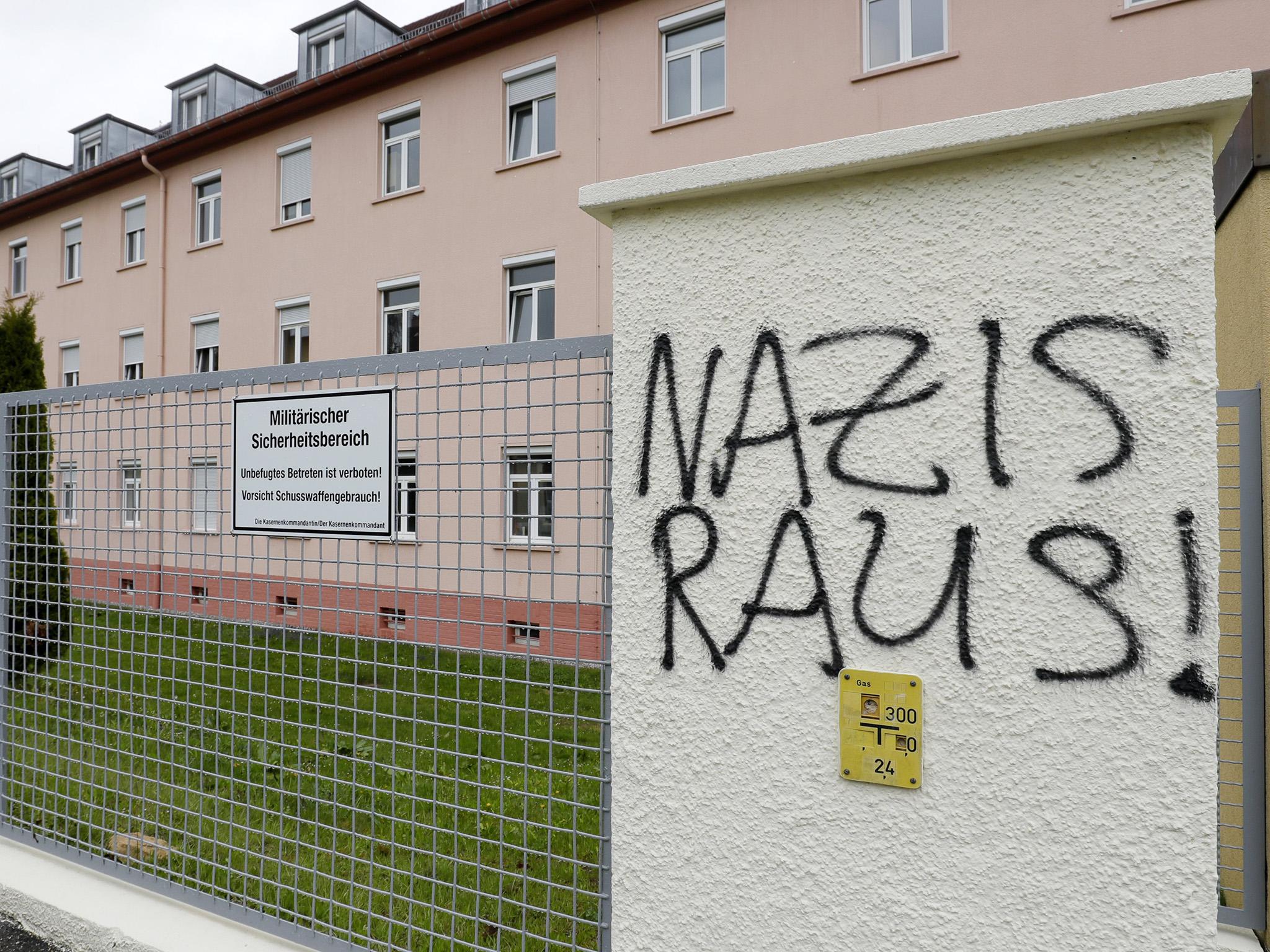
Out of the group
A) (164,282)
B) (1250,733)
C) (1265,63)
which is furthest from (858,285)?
(164,282)

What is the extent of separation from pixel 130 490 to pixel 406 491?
1589mm

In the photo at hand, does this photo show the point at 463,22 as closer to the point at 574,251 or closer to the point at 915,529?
the point at 574,251

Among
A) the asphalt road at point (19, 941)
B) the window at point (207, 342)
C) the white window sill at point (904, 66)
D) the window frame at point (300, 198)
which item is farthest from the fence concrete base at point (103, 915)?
the window at point (207, 342)

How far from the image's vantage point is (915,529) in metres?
1.88

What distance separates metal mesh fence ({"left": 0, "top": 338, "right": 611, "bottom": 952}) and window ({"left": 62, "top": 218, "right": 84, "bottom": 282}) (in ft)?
59.2

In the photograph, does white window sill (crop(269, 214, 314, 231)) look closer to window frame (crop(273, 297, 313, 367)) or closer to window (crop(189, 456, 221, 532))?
window frame (crop(273, 297, 313, 367))

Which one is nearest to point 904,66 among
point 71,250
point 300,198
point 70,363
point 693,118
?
point 693,118

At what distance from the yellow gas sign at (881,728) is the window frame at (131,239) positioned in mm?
19115

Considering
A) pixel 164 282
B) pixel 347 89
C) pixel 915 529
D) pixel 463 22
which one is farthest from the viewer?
pixel 164 282

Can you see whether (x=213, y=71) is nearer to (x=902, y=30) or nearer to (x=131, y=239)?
(x=131, y=239)

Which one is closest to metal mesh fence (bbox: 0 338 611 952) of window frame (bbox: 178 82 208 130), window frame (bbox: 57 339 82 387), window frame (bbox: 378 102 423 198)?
window frame (bbox: 378 102 423 198)

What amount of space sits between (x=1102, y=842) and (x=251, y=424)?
2.79 meters

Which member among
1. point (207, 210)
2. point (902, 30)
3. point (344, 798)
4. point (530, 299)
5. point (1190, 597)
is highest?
point (207, 210)

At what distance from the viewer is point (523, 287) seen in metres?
12.0
